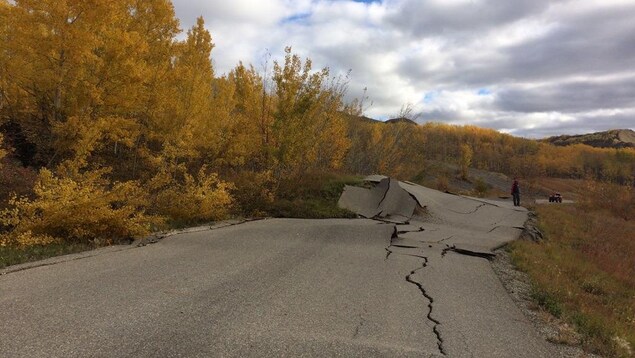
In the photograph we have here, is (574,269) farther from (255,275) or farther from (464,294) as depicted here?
(255,275)

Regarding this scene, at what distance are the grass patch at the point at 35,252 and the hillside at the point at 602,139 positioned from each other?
203m

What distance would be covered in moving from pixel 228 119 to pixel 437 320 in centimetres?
1346

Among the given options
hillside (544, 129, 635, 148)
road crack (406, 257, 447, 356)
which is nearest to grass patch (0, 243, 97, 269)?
road crack (406, 257, 447, 356)

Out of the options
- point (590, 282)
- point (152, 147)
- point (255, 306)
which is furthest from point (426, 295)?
point (152, 147)

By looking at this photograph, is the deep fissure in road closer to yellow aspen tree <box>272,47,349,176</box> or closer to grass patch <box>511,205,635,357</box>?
grass patch <box>511,205,635,357</box>

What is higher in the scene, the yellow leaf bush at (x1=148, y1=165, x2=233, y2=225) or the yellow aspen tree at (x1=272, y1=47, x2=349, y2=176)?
the yellow aspen tree at (x1=272, y1=47, x2=349, y2=176)

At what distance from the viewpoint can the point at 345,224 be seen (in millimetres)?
12820

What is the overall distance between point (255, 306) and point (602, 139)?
222666 mm

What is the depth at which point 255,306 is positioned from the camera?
5.15 metres

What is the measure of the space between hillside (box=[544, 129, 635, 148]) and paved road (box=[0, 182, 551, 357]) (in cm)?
20096

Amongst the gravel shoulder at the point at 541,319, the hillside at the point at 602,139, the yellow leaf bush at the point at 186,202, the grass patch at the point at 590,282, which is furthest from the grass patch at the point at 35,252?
the hillside at the point at 602,139

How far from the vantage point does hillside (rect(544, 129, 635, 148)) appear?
184 metres

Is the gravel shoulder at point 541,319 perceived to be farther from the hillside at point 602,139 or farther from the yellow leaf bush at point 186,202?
the hillside at point 602,139

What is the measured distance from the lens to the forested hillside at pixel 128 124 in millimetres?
8648
